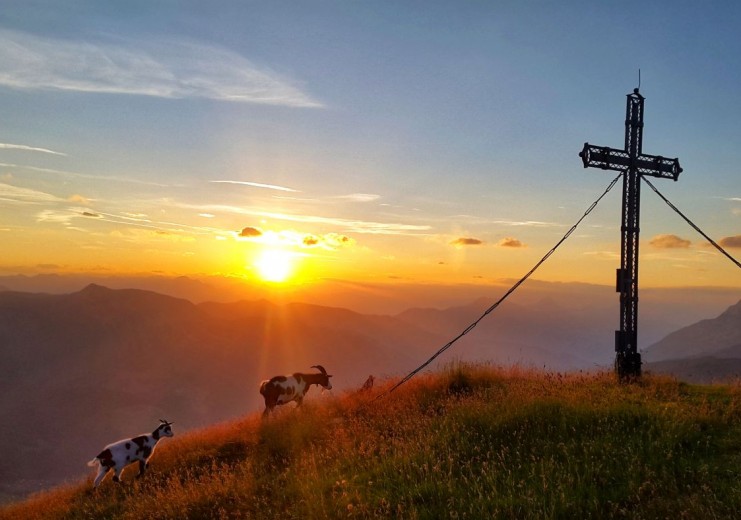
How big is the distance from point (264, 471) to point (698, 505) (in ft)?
27.0

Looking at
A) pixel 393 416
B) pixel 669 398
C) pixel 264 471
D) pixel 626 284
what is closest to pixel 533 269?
pixel 626 284

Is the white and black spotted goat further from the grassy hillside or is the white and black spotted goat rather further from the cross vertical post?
the cross vertical post

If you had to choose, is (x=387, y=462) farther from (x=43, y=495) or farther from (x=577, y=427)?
(x=43, y=495)

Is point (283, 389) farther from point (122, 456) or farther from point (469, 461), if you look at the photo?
point (469, 461)

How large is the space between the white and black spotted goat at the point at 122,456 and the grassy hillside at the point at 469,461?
0.36 metres

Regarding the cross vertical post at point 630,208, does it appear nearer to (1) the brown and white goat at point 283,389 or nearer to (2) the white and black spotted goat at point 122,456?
(1) the brown and white goat at point 283,389

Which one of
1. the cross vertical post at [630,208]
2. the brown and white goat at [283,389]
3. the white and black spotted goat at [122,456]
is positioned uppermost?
the cross vertical post at [630,208]

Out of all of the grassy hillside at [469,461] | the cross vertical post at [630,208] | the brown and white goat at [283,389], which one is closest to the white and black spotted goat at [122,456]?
the grassy hillside at [469,461]

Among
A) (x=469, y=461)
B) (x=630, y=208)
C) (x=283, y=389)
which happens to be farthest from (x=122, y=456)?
(x=630, y=208)

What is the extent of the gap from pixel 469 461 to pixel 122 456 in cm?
1014

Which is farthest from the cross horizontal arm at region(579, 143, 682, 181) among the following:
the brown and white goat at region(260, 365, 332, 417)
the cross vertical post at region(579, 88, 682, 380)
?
the brown and white goat at region(260, 365, 332, 417)

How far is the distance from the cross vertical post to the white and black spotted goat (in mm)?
14668

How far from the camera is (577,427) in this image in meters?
A: 9.81

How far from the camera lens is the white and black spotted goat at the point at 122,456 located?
1333cm
